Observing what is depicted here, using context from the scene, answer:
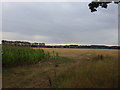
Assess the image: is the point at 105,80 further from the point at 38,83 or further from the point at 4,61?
the point at 4,61

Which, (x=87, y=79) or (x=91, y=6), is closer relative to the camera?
(x=87, y=79)

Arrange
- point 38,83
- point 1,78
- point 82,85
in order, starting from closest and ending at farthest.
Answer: point 82,85, point 38,83, point 1,78

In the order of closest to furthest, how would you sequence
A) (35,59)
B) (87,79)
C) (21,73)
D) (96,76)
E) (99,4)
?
1. (87,79)
2. (96,76)
3. (21,73)
4. (99,4)
5. (35,59)

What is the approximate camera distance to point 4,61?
11.5m

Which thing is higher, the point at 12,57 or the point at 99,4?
the point at 99,4

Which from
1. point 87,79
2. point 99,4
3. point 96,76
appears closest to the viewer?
point 87,79

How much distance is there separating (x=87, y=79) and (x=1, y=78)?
188 inches

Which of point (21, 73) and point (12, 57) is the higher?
point (12, 57)

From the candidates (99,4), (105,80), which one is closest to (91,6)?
(99,4)

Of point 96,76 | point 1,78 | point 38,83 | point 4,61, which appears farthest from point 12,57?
point 96,76

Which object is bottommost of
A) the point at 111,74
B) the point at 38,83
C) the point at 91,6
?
the point at 38,83

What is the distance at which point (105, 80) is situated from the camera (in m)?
6.98

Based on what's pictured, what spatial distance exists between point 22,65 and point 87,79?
22.4 feet

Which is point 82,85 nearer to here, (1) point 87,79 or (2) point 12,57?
(1) point 87,79
